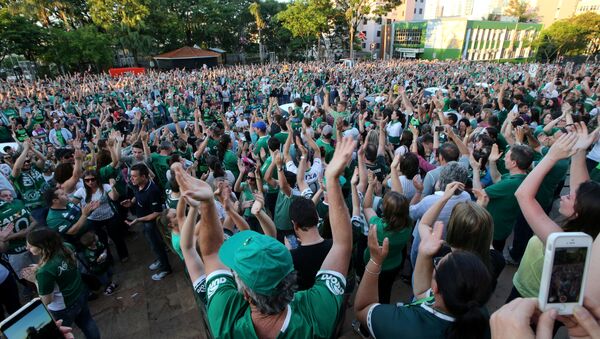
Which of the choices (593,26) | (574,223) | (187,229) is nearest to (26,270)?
(187,229)

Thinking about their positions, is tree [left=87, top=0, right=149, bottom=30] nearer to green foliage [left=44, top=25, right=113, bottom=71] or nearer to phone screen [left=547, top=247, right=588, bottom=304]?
green foliage [left=44, top=25, right=113, bottom=71]

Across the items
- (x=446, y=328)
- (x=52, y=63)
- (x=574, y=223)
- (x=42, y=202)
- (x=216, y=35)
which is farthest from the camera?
(x=216, y=35)

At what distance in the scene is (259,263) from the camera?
1.26 metres

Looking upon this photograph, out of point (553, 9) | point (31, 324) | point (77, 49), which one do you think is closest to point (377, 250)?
A: point (31, 324)

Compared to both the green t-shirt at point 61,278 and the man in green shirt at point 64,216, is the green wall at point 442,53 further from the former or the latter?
the green t-shirt at point 61,278

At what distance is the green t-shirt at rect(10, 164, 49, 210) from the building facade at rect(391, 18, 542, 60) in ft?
197

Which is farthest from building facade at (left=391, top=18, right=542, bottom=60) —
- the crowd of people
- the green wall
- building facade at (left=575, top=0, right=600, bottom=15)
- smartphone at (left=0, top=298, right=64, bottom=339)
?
smartphone at (left=0, top=298, right=64, bottom=339)

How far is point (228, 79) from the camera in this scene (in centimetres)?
1936

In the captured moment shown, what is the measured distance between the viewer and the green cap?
126cm

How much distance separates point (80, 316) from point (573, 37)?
65.8 metres

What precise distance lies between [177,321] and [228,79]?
58.2 ft

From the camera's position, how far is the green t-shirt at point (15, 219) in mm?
3424

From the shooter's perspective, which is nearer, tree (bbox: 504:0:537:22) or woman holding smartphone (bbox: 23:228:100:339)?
woman holding smartphone (bbox: 23:228:100:339)

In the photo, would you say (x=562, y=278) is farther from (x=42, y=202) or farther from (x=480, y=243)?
(x=42, y=202)
